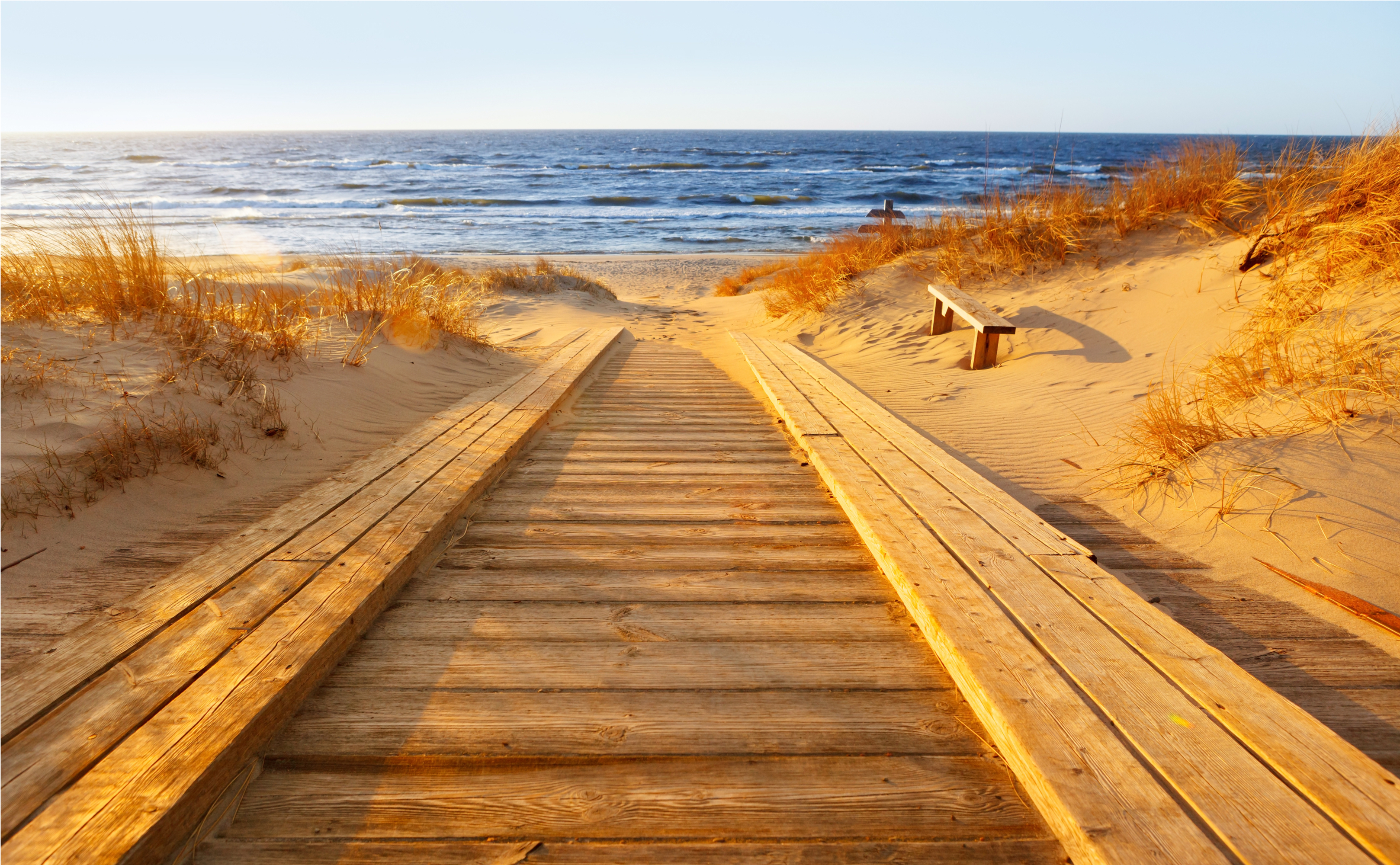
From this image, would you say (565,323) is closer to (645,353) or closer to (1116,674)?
(645,353)

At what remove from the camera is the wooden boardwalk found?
4.54 ft

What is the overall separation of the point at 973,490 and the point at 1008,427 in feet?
6.80

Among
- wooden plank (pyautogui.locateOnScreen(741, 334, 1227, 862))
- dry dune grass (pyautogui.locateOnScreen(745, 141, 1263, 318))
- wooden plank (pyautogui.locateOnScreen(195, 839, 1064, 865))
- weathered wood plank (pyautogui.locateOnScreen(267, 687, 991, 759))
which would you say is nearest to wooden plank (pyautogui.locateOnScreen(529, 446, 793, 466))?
wooden plank (pyautogui.locateOnScreen(741, 334, 1227, 862))

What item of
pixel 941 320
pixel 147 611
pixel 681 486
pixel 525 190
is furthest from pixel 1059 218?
pixel 525 190

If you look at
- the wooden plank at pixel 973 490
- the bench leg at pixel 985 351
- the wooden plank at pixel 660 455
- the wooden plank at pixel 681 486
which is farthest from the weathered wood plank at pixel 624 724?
the bench leg at pixel 985 351

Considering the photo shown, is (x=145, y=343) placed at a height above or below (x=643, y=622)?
above

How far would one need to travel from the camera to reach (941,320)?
308 inches

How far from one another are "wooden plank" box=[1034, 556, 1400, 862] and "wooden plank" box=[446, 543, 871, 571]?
0.85 metres

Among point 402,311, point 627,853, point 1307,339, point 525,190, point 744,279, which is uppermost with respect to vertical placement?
point 525,190

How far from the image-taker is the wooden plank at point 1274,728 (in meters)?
1.33

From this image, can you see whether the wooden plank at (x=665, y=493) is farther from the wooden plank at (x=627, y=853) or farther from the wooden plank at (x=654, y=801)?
the wooden plank at (x=627, y=853)

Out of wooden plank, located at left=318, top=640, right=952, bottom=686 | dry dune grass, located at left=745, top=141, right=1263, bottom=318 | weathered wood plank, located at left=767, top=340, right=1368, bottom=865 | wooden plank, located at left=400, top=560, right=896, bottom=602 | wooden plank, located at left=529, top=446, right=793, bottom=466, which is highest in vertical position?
dry dune grass, located at left=745, top=141, right=1263, bottom=318

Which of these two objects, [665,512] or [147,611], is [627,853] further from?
[665,512]

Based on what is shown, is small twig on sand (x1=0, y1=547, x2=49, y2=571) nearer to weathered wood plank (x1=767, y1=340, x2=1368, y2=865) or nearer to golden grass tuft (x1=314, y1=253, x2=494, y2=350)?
golden grass tuft (x1=314, y1=253, x2=494, y2=350)
